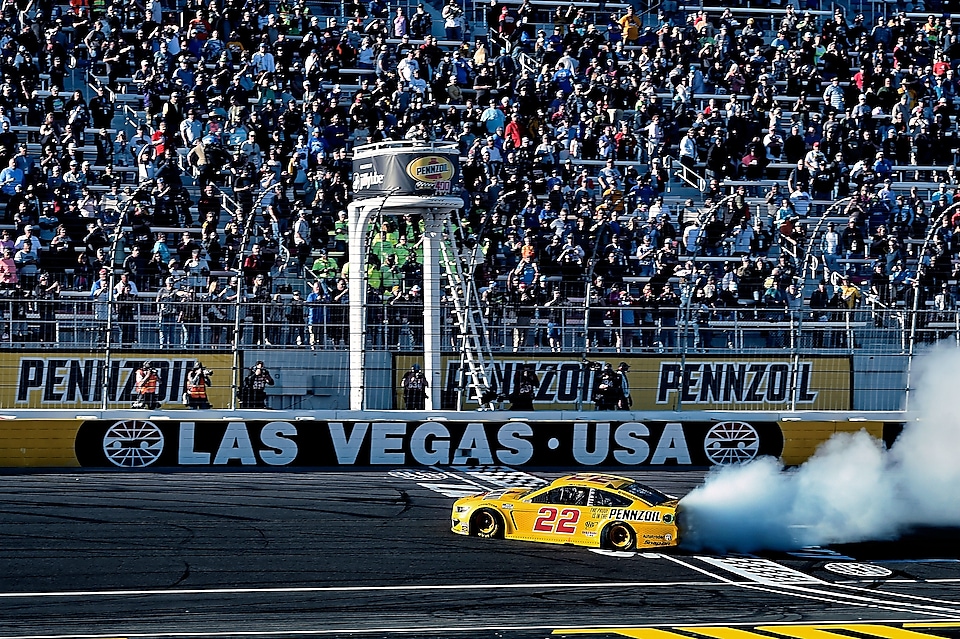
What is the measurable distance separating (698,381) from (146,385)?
8.68m

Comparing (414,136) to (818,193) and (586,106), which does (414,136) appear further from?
(818,193)

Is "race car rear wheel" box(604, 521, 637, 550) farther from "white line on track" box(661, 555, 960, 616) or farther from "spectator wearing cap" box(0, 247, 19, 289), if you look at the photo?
"spectator wearing cap" box(0, 247, 19, 289)

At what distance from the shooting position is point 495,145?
90.9 ft

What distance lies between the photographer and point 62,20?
28016mm

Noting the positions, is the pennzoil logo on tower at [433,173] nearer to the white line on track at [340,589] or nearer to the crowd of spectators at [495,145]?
the crowd of spectators at [495,145]

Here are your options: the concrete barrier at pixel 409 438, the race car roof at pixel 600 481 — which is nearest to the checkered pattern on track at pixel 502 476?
the concrete barrier at pixel 409 438

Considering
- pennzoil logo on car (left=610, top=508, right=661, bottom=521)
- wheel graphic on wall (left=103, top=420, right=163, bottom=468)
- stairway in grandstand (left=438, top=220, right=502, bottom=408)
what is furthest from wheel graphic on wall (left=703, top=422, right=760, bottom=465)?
wheel graphic on wall (left=103, top=420, right=163, bottom=468)

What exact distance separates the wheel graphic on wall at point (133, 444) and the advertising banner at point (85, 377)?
42 cm

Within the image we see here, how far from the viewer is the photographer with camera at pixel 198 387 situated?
67.6ft

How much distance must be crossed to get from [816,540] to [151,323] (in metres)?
9.76

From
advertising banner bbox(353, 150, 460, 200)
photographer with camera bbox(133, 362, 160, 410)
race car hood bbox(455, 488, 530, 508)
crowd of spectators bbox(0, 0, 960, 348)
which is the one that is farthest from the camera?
crowd of spectators bbox(0, 0, 960, 348)

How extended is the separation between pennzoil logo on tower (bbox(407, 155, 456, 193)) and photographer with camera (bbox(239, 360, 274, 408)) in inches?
143

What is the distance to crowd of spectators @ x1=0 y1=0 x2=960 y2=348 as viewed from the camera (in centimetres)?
2386

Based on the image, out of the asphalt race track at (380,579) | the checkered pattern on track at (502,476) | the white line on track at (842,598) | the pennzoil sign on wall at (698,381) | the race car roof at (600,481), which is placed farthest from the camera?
the pennzoil sign on wall at (698,381)
